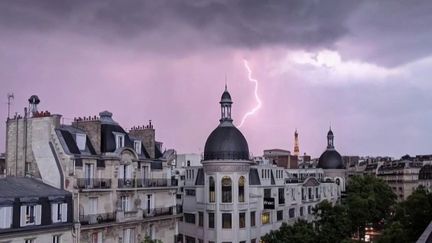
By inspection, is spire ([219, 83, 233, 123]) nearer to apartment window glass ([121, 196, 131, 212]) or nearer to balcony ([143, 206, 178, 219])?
balcony ([143, 206, 178, 219])

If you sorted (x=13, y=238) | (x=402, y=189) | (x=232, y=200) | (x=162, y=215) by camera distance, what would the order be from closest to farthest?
1. (x=13, y=238)
2. (x=162, y=215)
3. (x=232, y=200)
4. (x=402, y=189)

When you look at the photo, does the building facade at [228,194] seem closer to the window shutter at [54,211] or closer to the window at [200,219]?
the window at [200,219]

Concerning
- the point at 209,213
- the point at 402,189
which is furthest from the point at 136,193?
the point at 402,189

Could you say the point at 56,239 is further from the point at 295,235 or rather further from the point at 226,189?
the point at 226,189

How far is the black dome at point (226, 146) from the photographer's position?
A: 67.7 meters

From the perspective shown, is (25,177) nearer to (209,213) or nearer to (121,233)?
(121,233)

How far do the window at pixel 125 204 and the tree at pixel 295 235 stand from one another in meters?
15.2

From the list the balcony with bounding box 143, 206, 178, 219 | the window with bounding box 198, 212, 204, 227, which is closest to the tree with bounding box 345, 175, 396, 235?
the window with bounding box 198, 212, 204, 227

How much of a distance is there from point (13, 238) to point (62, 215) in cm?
536

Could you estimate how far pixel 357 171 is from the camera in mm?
184375

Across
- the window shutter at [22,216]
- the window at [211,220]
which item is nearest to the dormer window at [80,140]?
the window shutter at [22,216]

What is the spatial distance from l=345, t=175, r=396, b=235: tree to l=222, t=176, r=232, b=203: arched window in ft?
53.8

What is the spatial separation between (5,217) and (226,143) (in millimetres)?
34086

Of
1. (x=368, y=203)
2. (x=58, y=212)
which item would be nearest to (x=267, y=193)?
(x=368, y=203)
